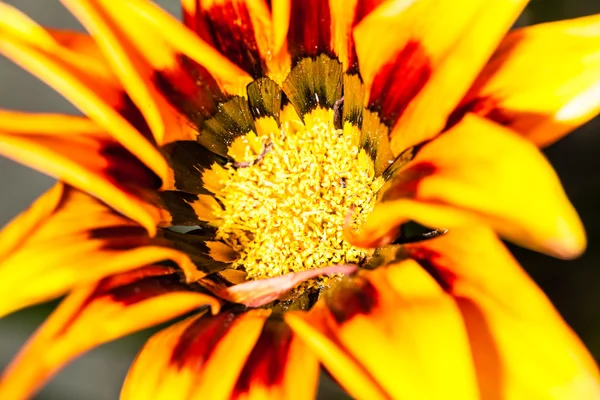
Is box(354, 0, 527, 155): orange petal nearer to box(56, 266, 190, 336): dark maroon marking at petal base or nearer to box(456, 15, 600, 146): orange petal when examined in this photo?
box(456, 15, 600, 146): orange petal

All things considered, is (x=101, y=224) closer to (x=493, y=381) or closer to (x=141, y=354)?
(x=141, y=354)

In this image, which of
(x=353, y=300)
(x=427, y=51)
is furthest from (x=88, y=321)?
(x=427, y=51)

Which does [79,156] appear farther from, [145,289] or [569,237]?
[569,237]

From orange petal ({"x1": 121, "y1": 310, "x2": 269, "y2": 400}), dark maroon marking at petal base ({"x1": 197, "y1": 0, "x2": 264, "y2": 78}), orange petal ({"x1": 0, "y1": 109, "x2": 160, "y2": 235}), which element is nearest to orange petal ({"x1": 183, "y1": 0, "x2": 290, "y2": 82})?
dark maroon marking at petal base ({"x1": 197, "y1": 0, "x2": 264, "y2": 78})

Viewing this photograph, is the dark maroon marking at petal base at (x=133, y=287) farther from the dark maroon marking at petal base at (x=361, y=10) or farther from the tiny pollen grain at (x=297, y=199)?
the dark maroon marking at petal base at (x=361, y=10)

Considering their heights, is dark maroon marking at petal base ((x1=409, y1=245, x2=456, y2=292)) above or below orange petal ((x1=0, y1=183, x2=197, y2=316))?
below

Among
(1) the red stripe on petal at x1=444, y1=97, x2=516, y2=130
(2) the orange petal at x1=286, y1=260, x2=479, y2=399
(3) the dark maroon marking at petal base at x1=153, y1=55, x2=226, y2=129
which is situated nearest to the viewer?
(2) the orange petal at x1=286, y1=260, x2=479, y2=399

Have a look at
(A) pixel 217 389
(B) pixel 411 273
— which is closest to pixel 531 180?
(B) pixel 411 273
